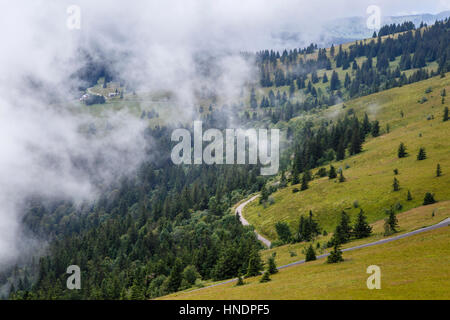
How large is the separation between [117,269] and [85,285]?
488 inches

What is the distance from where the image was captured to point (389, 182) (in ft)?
321

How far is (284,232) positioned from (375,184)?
33.8 meters

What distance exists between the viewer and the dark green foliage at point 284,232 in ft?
297

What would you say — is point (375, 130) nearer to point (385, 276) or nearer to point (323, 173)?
point (323, 173)

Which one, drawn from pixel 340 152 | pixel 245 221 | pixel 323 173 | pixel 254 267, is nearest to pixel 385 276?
pixel 254 267

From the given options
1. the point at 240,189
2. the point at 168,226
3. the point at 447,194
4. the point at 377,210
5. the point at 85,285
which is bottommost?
the point at 85,285

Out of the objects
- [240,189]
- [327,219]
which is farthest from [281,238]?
[240,189]

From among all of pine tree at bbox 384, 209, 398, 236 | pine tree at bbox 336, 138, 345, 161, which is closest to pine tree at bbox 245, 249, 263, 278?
pine tree at bbox 384, 209, 398, 236

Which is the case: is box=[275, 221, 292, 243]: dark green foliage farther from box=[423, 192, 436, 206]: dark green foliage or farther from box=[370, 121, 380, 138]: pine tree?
box=[370, 121, 380, 138]: pine tree

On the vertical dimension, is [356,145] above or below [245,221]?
above

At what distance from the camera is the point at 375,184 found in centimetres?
10044

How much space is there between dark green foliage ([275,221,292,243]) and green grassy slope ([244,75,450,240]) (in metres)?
4.80

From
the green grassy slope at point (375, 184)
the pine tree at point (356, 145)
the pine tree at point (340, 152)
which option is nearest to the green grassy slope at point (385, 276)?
the green grassy slope at point (375, 184)
